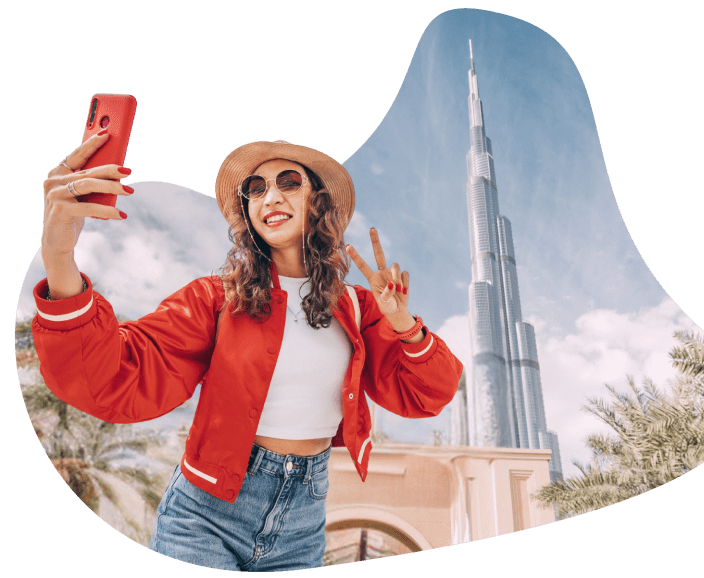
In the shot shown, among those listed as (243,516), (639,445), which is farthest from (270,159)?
(639,445)

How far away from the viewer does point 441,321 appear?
10.9 feet

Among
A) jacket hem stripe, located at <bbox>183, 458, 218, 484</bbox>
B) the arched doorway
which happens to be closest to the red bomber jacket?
jacket hem stripe, located at <bbox>183, 458, 218, 484</bbox>

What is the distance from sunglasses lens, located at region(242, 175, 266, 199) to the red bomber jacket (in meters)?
0.32

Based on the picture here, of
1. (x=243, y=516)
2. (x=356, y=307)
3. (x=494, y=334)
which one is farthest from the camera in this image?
(x=494, y=334)

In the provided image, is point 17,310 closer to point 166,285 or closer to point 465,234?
point 166,285

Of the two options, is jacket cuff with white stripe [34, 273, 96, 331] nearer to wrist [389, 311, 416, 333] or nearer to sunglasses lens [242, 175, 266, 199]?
sunglasses lens [242, 175, 266, 199]

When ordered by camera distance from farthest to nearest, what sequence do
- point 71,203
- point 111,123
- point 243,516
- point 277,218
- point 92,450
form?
point 92,450 < point 277,218 < point 243,516 < point 111,123 < point 71,203

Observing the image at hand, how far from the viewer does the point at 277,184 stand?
86.5 inches

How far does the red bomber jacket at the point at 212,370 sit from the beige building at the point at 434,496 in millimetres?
926

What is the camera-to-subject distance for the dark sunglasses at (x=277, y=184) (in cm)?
220

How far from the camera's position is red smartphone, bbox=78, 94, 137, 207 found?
1.67 metres

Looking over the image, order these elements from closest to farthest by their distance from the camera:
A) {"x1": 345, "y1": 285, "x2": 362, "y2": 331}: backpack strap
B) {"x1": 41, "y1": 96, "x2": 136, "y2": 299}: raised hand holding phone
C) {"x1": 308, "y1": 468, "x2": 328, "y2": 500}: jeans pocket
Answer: {"x1": 41, "y1": 96, "x2": 136, "y2": 299}: raised hand holding phone
{"x1": 308, "y1": 468, "x2": 328, "y2": 500}: jeans pocket
{"x1": 345, "y1": 285, "x2": 362, "y2": 331}: backpack strap

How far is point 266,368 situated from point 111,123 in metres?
0.88

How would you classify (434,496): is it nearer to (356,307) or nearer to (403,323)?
(356,307)
